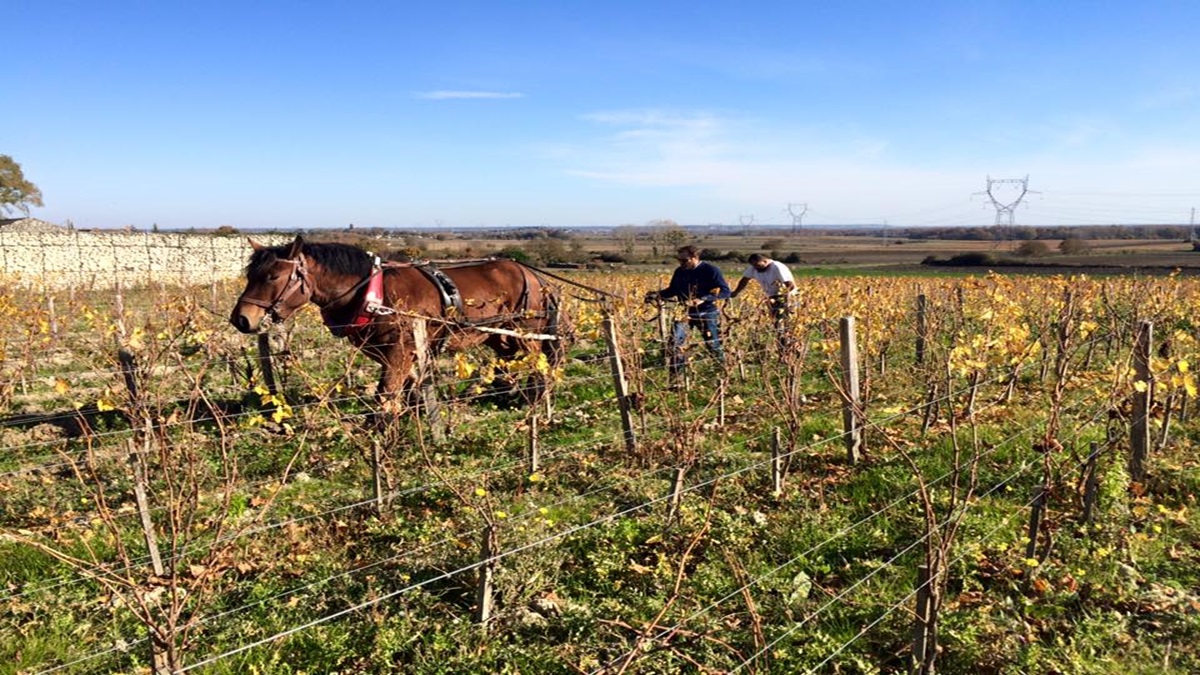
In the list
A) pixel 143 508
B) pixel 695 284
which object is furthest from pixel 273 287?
pixel 695 284

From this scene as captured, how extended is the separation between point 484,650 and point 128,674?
Answer: 57.0 inches

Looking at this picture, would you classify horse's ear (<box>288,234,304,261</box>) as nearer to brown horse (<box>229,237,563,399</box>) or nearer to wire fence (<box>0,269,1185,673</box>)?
A: brown horse (<box>229,237,563,399</box>)

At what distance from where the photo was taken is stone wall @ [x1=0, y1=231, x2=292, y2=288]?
23.2 meters

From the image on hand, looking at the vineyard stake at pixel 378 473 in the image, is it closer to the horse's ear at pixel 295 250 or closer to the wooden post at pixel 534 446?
the wooden post at pixel 534 446

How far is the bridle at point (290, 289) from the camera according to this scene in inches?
192

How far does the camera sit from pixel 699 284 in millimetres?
7574

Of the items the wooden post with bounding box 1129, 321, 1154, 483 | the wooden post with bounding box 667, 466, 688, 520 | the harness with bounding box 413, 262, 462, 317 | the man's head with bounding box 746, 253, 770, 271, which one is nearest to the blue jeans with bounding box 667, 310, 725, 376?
the man's head with bounding box 746, 253, 770, 271

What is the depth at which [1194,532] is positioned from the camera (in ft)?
12.5

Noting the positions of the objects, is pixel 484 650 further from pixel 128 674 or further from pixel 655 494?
pixel 655 494

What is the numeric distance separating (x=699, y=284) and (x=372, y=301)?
12.6 ft

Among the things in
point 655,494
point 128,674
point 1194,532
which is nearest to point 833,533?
point 655,494

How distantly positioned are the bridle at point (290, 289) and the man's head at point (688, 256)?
13.5ft

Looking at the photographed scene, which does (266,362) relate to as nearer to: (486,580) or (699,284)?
(486,580)

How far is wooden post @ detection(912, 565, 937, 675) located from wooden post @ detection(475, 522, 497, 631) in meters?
1.70
